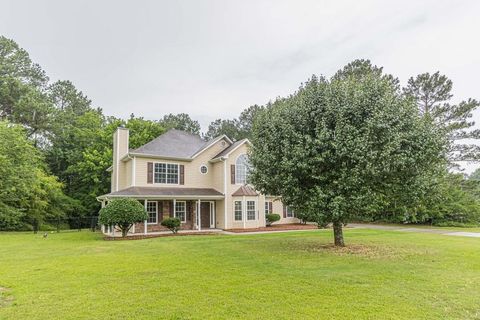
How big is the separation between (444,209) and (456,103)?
1113cm

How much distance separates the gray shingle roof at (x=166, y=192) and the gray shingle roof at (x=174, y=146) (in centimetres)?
242

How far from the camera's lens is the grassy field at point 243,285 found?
5016 millimetres

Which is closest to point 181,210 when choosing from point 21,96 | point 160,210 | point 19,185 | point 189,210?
point 189,210

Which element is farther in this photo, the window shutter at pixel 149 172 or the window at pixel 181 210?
the window at pixel 181 210

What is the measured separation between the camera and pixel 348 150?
10.1 m

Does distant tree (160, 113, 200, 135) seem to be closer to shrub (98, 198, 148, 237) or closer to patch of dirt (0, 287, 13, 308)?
shrub (98, 198, 148, 237)

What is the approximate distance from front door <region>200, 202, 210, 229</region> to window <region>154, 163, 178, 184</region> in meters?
A: 2.87

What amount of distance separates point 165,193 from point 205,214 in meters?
4.28

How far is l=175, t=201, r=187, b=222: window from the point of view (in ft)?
72.2

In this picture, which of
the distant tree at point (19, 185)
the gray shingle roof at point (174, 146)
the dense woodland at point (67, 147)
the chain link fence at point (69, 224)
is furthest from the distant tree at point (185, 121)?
the distant tree at point (19, 185)

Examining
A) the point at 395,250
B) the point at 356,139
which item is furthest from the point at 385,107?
the point at 395,250

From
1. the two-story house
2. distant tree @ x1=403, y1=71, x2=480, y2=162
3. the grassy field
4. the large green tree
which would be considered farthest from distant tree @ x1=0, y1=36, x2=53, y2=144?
distant tree @ x1=403, y1=71, x2=480, y2=162

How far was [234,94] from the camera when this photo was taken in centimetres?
2936

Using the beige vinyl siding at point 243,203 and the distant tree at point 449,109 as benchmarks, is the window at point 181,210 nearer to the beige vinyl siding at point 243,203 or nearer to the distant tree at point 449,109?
the beige vinyl siding at point 243,203
